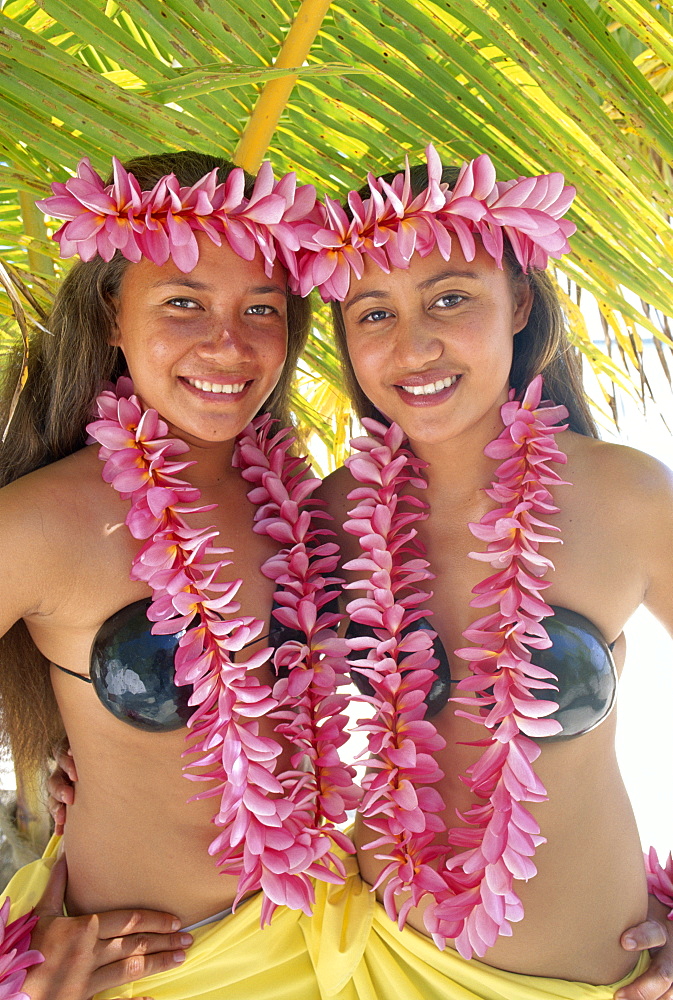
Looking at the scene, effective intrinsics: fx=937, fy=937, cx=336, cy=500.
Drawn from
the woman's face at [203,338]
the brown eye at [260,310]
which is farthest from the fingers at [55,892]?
the brown eye at [260,310]

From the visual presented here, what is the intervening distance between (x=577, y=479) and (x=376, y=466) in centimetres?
41

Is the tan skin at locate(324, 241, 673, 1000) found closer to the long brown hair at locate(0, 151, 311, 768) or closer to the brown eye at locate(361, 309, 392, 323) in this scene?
the brown eye at locate(361, 309, 392, 323)

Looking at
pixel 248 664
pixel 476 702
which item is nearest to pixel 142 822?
pixel 248 664

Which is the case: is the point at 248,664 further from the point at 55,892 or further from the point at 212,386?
the point at 55,892

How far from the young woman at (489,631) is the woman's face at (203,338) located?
0.47 feet

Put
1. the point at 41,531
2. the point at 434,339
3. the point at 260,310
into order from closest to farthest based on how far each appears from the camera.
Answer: the point at 41,531
the point at 434,339
the point at 260,310

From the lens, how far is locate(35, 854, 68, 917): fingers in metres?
1.81

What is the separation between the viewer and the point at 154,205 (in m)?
1.67

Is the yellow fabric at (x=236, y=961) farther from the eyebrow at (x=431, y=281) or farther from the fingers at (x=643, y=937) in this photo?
the eyebrow at (x=431, y=281)

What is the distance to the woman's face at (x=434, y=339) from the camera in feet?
5.78

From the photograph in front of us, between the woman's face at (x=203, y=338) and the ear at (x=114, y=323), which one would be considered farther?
the ear at (x=114, y=323)

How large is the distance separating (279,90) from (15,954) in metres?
1.79

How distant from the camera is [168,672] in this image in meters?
1.70

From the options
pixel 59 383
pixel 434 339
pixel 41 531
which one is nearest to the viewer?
pixel 41 531
